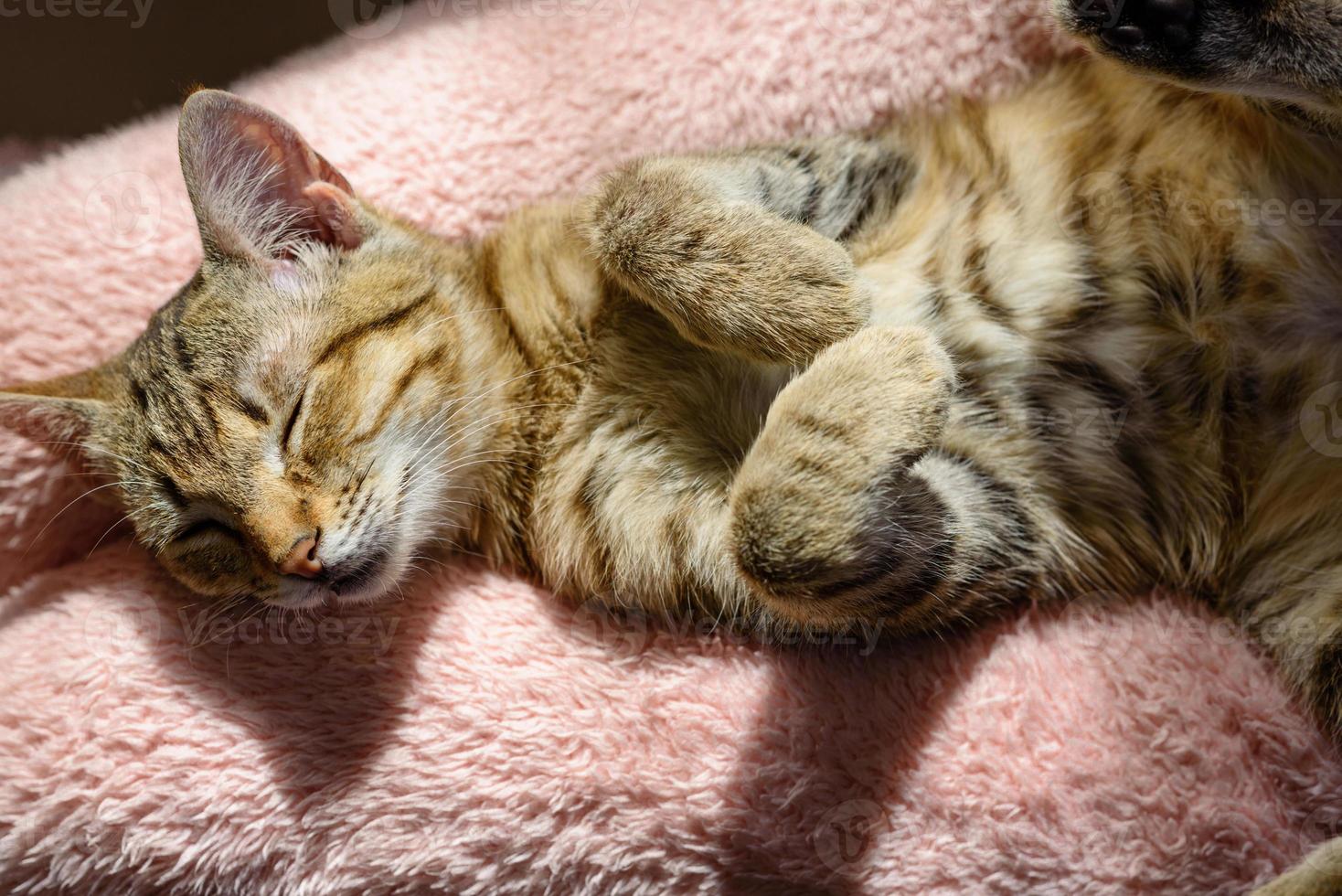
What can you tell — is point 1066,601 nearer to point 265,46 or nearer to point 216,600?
point 216,600

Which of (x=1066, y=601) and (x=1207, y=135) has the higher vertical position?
(x=1207, y=135)

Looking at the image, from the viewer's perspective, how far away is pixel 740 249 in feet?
3.56

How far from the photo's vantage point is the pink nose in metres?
1.08

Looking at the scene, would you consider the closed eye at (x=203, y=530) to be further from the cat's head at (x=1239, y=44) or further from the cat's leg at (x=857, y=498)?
the cat's head at (x=1239, y=44)

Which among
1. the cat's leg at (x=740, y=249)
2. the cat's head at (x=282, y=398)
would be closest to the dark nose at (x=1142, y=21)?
the cat's leg at (x=740, y=249)

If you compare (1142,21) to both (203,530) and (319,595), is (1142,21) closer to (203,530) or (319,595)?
(319,595)

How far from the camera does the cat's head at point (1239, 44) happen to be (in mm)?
991

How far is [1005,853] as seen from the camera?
3.48 ft

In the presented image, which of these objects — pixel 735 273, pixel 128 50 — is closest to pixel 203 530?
pixel 735 273

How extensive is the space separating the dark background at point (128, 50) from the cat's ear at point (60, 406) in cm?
64

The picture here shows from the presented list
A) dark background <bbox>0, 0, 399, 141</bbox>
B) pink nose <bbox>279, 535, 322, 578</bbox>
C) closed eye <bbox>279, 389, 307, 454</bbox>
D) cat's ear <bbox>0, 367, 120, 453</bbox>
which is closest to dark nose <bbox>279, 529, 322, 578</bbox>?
pink nose <bbox>279, 535, 322, 578</bbox>

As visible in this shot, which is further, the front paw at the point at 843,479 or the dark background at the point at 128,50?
the dark background at the point at 128,50

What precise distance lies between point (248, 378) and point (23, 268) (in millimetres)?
523

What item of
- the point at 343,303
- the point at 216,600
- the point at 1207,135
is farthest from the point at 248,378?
the point at 1207,135
